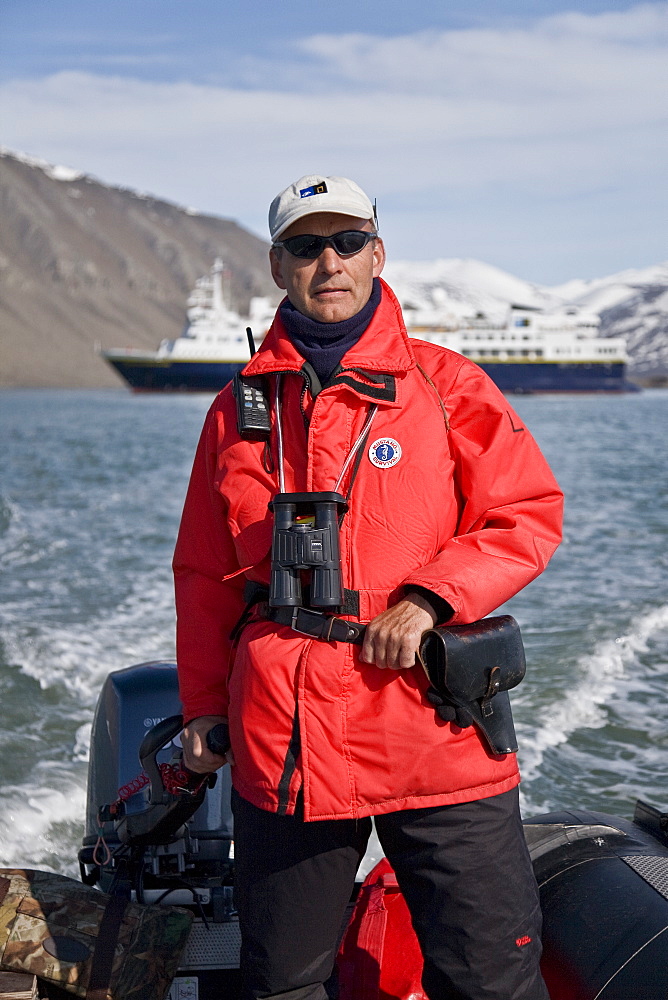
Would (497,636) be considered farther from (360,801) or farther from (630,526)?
(630,526)

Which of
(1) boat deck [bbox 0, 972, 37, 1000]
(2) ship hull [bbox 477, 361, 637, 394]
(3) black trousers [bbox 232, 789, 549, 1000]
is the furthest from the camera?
(2) ship hull [bbox 477, 361, 637, 394]

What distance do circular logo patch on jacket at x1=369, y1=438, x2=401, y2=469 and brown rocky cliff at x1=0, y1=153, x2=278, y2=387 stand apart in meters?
102

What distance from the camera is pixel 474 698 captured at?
1.62 metres

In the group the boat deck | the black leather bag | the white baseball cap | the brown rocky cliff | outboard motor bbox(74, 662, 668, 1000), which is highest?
the brown rocky cliff

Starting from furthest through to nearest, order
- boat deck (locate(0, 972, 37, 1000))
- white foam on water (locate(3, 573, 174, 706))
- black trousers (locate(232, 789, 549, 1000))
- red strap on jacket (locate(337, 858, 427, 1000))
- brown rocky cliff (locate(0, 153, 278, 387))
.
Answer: brown rocky cliff (locate(0, 153, 278, 387)) → white foam on water (locate(3, 573, 174, 706)) → red strap on jacket (locate(337, 858, 427, 1000)) → boat deck (locate(0, 972, 37, 1000)) → black trousers (locate(232, 789, 549, 1000))

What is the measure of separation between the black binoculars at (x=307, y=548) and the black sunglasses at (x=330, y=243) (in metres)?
0.42

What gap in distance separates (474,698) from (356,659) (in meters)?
0.19

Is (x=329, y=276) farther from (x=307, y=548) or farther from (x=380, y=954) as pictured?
(x=380, y=954)

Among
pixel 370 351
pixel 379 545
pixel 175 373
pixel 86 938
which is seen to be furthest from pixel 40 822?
pixel 175 373

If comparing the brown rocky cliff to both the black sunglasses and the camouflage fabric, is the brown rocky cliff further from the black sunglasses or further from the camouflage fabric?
the black sunglasses

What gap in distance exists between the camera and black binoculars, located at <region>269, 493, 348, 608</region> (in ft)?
5.29

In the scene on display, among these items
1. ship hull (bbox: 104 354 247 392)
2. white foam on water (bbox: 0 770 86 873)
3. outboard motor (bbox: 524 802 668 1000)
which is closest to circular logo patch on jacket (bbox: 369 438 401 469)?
outboard motor (bbox: 524 802 668 1000)

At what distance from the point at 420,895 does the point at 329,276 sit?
1.01m

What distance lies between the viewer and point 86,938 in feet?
6.45
